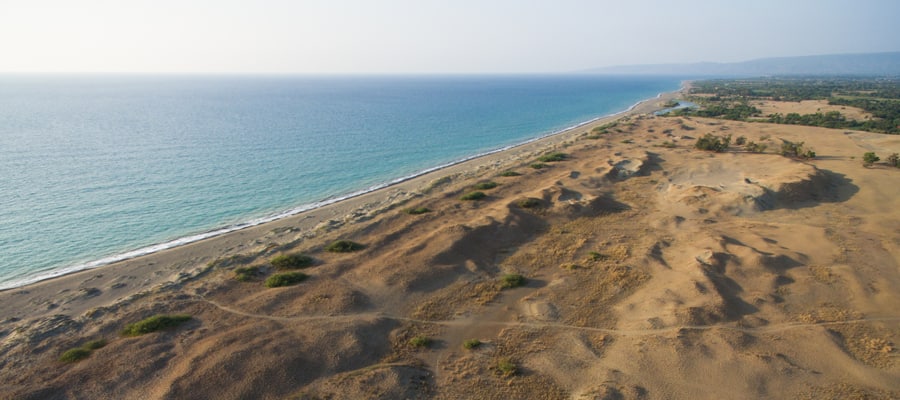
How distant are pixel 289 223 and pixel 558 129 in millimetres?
82769

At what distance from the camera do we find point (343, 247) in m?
31.7

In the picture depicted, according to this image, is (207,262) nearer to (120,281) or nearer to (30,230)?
(120,281)

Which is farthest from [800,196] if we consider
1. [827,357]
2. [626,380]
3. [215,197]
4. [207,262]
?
[215,197]

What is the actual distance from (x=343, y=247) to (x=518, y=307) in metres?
14.6

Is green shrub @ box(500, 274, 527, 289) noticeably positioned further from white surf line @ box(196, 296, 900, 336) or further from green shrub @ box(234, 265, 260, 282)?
green shrub @ box(234, 265, 260, 282)

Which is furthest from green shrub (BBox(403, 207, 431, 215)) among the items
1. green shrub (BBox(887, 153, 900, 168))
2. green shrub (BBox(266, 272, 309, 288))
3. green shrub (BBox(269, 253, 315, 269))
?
green shrub (BBox(887, 153, 900, 168))

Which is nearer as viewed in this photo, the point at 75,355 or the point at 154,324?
the point at 75,355

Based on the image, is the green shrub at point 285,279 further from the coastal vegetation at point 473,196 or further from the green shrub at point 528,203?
the green shrub at point 528,203

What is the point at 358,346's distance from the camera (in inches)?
795

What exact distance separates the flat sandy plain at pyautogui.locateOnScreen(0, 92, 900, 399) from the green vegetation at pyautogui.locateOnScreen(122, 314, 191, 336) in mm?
523

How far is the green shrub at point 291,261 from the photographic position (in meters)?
29.0

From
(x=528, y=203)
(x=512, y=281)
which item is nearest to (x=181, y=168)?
(x=528, y=203)

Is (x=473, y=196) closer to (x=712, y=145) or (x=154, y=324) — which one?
(x=154, y=324)

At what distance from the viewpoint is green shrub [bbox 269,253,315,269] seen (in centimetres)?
2897
